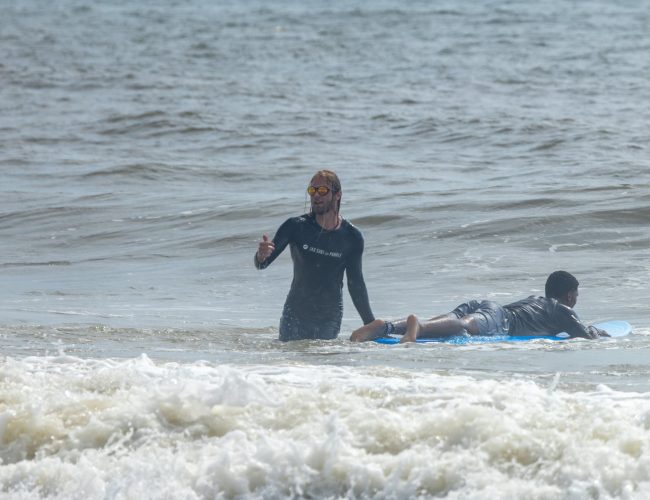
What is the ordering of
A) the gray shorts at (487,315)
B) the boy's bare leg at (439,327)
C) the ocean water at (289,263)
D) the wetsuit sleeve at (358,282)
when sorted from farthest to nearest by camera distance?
the gray shorts at (487,315) → the boy's bare leg at (439,327) → the wetsuit sleeve at (358,282) → the ocean water at (289,263)

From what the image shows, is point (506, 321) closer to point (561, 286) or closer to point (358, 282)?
point (561, 286)

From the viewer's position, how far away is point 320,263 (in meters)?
9.98

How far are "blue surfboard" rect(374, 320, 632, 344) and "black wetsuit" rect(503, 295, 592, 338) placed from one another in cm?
9

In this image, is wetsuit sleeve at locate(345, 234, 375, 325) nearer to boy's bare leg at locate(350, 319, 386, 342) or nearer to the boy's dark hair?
boy's bare leg at locate(350, 319, 386, 342)

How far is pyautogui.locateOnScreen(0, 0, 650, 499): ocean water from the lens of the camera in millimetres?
6504

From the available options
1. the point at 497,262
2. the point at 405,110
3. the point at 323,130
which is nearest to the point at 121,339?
the point at 497,262

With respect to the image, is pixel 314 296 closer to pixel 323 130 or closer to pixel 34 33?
pixel 323 130

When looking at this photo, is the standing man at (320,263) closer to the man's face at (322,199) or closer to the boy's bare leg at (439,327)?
the man's face at (322,199)

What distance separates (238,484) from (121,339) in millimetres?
4420

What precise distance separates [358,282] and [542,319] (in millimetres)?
1954

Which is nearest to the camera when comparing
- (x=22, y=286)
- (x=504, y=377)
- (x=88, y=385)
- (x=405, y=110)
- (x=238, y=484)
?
(x=238, y=484)

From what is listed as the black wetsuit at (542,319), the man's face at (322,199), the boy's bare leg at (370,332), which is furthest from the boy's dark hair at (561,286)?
the man's face at (322,199)

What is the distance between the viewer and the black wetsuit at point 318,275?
991 cm

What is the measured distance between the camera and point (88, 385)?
7.56 meters
